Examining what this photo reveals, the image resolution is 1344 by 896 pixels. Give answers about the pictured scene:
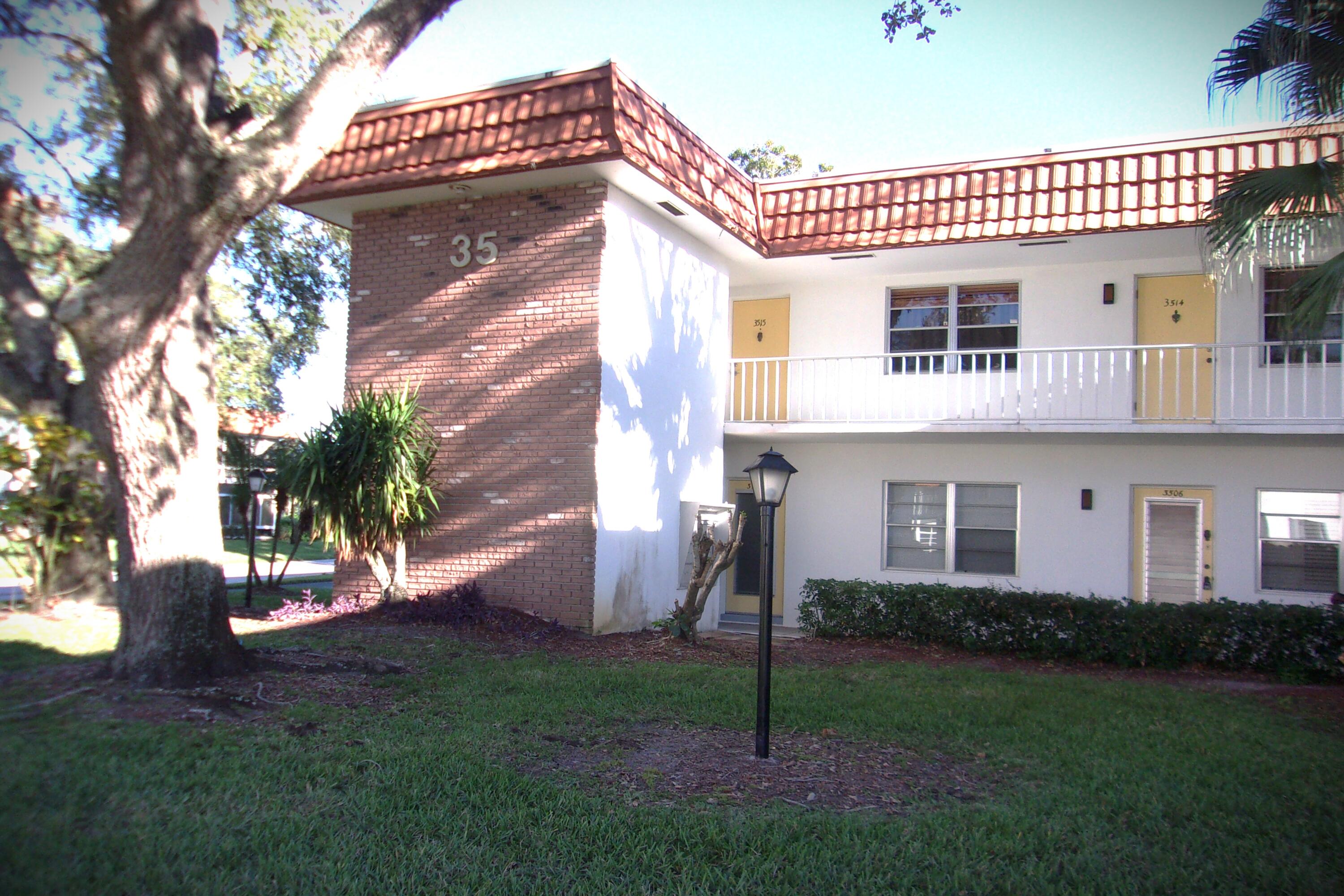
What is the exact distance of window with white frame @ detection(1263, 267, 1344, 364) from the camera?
12188 mm

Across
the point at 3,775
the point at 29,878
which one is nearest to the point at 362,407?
the point at 3,775

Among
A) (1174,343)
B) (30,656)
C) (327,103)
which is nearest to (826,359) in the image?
(1174,343)

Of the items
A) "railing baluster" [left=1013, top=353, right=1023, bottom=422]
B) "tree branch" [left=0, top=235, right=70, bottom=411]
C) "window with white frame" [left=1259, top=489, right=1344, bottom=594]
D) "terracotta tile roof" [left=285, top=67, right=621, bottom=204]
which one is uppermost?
"terracotta tile roof" [left=285, top=67, right=621, bottom=204]

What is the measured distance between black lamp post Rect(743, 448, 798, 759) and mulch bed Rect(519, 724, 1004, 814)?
9.7 inches

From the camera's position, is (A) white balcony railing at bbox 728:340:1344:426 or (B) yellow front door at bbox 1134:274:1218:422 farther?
(B) yellow front door at bbox 1134:274:1218:422

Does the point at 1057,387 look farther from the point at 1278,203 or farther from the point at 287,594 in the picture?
the point at 287,594

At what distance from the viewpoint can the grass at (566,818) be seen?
4.29m

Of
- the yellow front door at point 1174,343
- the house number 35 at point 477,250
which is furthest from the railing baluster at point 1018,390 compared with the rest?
the house number 35 at point 477,250

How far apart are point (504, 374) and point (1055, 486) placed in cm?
780

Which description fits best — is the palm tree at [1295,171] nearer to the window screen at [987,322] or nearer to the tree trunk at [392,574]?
the window screen at [987,322]

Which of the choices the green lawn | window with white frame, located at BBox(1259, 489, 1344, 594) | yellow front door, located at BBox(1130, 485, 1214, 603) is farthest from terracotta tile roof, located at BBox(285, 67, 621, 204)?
the green lawn

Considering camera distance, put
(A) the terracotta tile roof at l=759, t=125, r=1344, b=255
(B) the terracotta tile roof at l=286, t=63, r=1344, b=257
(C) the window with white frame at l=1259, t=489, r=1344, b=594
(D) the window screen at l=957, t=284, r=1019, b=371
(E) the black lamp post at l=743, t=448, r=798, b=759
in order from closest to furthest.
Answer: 1. (E) the black lamp post at l=743, t=448, r=798, b=759
2. (B) the terracotta tile roof at l=286, t=63, r=1344, b=257
3. (A) the terracotta tile roof at l=759, t=125, r=1344, b=255
4. (C) the window with white frame at l=1259, t=489, r=1344, b=594
5. (D) the window screen at l=957, t=284, r=1019, b=371

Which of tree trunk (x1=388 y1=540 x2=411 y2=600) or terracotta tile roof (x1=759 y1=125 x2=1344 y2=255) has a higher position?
terracotta tile roof (x1=759 y1=125 x2=1344 y2=255)

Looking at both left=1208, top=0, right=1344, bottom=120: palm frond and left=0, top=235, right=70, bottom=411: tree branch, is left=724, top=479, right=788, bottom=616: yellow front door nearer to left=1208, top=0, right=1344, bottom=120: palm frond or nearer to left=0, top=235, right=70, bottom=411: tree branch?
left=1208, top=0, right=1344, bottom=120: palm frond
